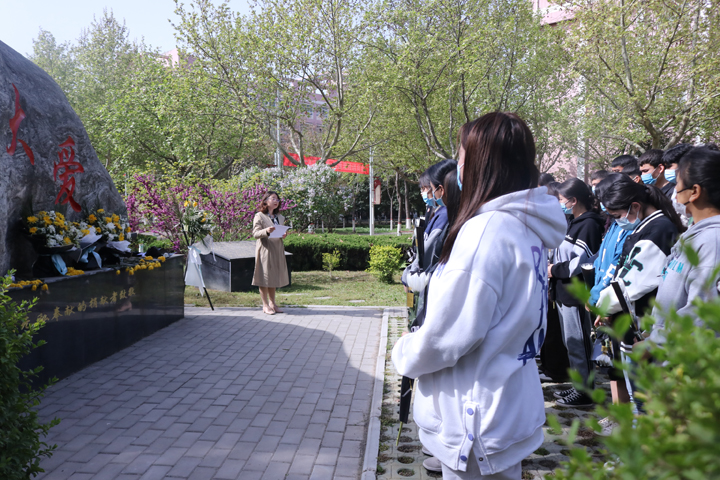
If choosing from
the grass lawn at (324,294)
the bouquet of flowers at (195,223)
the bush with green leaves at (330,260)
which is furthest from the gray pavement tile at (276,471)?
the bush with green leaves at (330,260)

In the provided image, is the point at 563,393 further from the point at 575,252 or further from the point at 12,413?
the point at 12,413

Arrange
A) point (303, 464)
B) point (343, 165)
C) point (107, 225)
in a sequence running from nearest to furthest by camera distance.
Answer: point (303, 464) < point (107, 225) < point (343, 165)

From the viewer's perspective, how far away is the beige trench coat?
8.03 m

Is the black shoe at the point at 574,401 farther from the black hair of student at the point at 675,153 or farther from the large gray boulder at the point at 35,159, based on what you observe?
the large gray boulder at the point at 35,159

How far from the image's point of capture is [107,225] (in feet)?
22.1

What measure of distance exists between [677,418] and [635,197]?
3157 mm

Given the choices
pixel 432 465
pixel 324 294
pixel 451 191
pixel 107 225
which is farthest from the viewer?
pixel 324 294

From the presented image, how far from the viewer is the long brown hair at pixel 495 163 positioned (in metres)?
1.76

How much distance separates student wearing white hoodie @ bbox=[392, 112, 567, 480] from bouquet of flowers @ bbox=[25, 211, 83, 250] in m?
4.90

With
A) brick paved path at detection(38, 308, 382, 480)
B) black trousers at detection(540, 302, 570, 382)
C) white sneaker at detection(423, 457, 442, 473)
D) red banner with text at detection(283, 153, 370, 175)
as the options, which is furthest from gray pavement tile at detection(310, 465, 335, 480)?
red banner with text at detection(283, 153, 370, 175)

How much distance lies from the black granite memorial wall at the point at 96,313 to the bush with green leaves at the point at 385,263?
518cm

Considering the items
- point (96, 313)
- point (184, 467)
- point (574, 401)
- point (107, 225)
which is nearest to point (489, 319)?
point (184, 467)

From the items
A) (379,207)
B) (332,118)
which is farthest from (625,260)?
(379,207)

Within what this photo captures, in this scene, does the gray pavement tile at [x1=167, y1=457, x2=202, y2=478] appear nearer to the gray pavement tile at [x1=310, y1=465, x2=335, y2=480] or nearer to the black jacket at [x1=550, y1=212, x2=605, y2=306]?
the gray pavement tile at [x1=310, y1=465, x2=335, y2=480]
